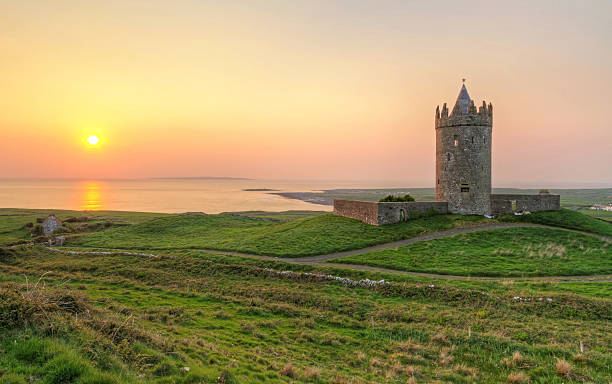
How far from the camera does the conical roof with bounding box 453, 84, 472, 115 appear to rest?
1411 inches

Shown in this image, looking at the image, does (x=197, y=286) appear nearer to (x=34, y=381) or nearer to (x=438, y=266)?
(x=34, y=381)

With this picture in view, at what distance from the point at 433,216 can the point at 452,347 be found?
25.2 meters

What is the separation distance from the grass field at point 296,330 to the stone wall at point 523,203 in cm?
2001

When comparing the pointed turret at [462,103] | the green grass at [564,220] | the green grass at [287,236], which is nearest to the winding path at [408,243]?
the green grass at [287,236]

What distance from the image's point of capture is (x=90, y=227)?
165 ft

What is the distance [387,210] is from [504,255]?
11.0 m

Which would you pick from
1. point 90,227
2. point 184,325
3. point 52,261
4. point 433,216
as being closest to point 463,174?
point 433,216

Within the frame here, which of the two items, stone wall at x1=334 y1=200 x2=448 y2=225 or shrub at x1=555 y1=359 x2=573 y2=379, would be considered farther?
stone wall at x1=334 y1=200 x2=448 y2=225

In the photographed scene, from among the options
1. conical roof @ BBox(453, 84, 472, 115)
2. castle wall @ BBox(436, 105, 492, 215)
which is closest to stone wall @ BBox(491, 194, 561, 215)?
castle wall @ BBox(436, 105, 492, 215)

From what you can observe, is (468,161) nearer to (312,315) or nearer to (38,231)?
(312,315)

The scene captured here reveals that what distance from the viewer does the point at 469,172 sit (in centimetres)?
3566

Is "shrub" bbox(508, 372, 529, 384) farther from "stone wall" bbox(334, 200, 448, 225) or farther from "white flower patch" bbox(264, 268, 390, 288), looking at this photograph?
"stone wall" bbox(334, 200, 448, 225)

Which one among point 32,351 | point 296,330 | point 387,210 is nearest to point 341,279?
point 296,330

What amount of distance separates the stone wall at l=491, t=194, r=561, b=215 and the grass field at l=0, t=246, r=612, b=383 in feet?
65.7
